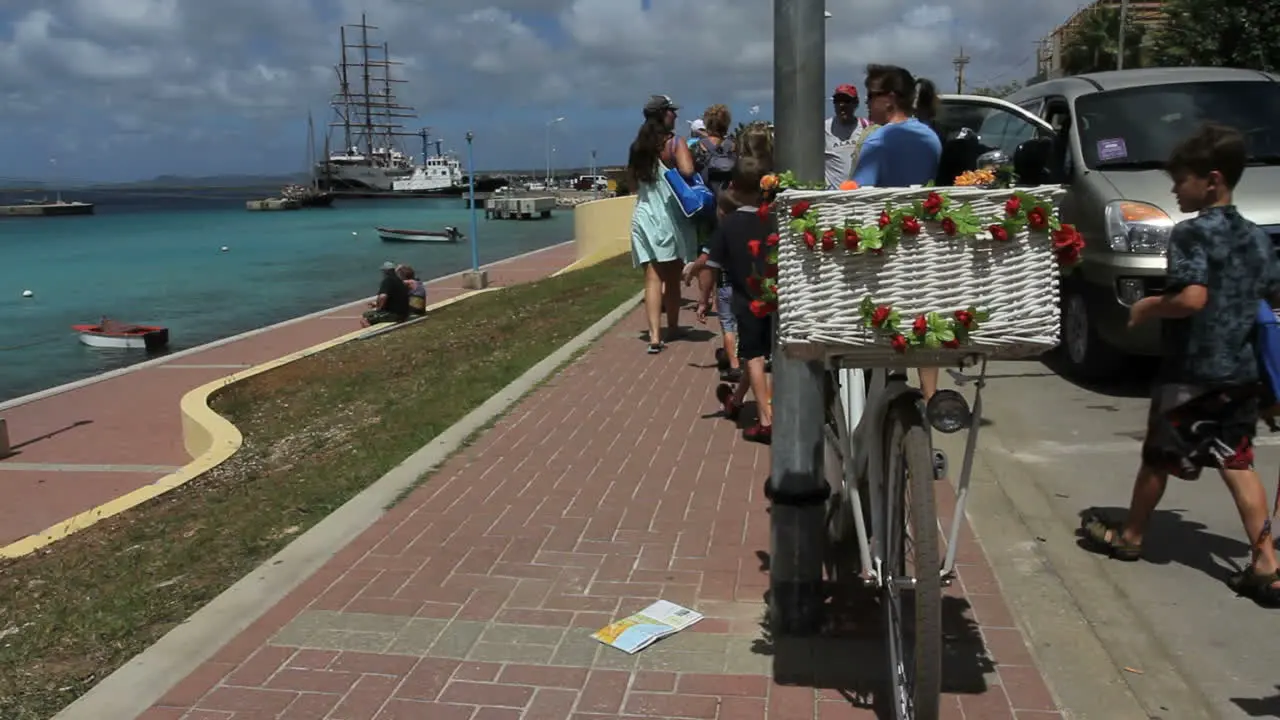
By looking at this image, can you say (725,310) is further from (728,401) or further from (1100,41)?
(1100,41)

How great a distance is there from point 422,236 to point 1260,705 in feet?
194

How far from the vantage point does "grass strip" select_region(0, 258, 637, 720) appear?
4051 mm

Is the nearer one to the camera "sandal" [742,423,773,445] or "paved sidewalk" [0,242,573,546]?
"sandal" [742,423,773,445]

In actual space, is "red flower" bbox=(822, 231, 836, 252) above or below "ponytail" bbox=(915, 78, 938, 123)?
below

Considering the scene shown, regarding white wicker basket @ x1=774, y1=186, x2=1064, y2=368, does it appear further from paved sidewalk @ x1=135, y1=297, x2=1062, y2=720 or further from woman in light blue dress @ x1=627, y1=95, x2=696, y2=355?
woman in light blue dress @ x1=627, y1=95, x2=696, y2=355

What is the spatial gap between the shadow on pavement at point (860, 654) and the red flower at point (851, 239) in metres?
1.10

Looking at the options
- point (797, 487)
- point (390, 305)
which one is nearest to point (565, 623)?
point (797, 487)

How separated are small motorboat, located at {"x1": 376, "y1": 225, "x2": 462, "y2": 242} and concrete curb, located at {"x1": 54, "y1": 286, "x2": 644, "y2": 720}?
5212cm

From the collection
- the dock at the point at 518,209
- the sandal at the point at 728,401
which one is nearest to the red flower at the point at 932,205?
the sandal at the point at 728,401

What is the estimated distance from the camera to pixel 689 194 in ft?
28.9

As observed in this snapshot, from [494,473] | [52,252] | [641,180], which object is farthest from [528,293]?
[52,252]

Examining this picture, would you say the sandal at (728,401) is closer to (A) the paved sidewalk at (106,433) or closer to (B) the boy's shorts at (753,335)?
(B) the boy's shorts at (753,335)

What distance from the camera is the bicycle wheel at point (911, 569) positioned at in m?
2.87

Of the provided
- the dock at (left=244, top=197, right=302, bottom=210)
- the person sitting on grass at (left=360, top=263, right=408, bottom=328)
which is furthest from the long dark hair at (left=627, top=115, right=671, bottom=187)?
the dock at (left=244, top=197, right=302, bottom=210)
